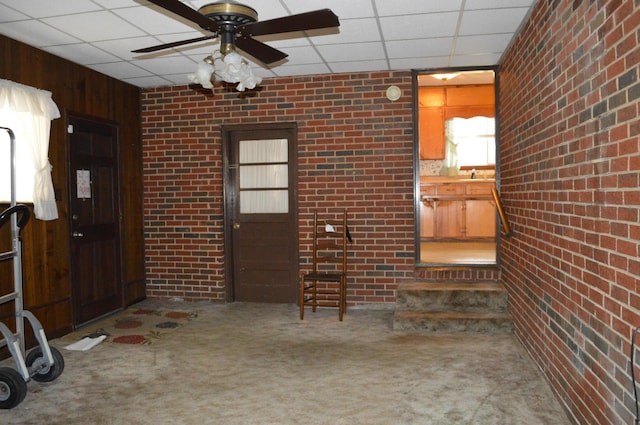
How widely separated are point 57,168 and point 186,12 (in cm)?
272

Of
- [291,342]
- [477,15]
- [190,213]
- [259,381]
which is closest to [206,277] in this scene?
[190,213]

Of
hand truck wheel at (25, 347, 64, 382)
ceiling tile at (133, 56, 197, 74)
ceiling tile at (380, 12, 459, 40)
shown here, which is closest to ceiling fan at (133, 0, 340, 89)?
ceiling tile at (380, 12, 459, 40)

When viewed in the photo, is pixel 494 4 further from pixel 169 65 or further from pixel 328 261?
pixel 169 65

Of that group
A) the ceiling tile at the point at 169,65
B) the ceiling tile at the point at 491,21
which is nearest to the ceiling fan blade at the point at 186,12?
the ceiling tile at the point at 491,21

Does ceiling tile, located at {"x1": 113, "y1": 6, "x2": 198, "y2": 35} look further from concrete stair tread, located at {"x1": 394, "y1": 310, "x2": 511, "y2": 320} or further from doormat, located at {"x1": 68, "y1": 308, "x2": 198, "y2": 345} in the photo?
concrete stair tread, located at {"x1": 394, "y1": 310, "x2": 511, "y2": 320}

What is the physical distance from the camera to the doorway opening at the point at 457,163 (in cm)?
735

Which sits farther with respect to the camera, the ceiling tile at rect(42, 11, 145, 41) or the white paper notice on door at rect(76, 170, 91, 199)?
the white paper notice on door at rect(76, 170, 91, 199)

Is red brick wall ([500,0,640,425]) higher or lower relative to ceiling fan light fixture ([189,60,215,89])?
lower

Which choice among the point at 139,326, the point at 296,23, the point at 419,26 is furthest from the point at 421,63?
the point at 139,326

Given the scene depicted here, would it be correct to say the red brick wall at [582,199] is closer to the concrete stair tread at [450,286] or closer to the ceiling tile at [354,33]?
the concrete stair tread at [450,286]

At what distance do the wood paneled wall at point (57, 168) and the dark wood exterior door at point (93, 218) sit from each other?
0.10 metres

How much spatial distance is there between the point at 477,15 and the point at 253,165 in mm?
2997

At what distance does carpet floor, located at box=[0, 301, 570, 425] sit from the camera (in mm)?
2832

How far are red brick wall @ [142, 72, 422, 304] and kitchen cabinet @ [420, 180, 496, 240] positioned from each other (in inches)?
95.1
